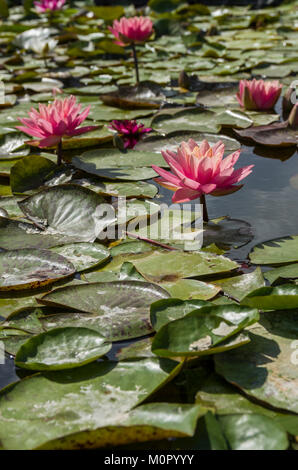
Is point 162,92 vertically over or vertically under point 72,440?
over

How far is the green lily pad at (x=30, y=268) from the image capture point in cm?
148

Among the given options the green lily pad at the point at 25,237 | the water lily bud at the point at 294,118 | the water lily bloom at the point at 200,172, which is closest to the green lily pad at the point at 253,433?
Answer: the water lily bloom at the point at 200,172

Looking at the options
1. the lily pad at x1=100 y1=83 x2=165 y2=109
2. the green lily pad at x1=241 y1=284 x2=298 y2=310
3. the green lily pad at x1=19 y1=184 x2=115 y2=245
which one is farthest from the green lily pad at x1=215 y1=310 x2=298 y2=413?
the lily pad at x1=100 y1=83 x2=165 y2=109

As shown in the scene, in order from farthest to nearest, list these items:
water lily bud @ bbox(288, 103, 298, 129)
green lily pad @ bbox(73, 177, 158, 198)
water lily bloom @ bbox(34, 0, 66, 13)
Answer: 1. water lily bloom @ bbox(34, 0, 66, 13)
2. water lily bud @ bbox(288, 103, 298, 129)
3. green lily pad @ bbox(73, 177, 158, 198)

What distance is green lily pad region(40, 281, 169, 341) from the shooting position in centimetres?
127

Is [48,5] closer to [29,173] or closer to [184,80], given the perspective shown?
[184,80]

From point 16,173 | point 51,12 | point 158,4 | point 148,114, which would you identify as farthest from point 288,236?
point 158,4

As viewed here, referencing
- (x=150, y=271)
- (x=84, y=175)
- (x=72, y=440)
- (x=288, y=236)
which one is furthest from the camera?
(x=84, y=175)

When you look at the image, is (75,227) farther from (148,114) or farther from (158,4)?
(158,4)

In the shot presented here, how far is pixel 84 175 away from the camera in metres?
2.28

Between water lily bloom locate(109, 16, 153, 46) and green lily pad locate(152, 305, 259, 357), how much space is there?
9.23 feet

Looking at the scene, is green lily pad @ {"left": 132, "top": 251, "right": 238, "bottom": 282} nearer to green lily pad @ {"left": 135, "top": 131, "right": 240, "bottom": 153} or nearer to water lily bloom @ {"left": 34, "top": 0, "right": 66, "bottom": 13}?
green lily pad @ {"left": 135, "top": 131, "right": 240, "bottom": 153}

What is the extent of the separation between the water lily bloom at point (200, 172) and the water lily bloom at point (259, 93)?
1.34m

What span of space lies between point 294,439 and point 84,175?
1.58 meters
